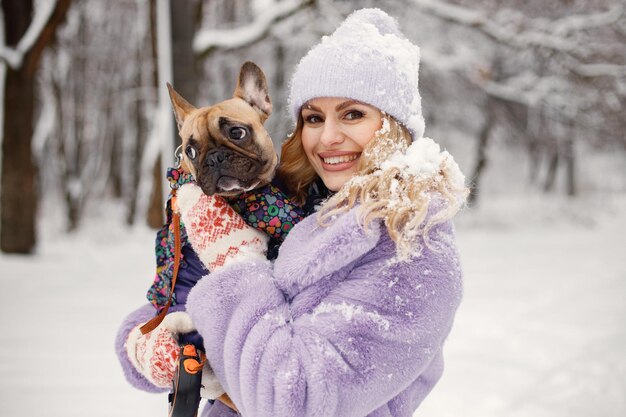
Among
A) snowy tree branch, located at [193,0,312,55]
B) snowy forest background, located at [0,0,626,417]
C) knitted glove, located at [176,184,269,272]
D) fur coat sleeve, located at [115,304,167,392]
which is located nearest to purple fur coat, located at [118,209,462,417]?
knitted glove, located at [176,184,269,272]

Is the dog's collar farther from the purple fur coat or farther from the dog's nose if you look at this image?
the purple fur coat

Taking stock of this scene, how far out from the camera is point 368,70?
189 centimetres

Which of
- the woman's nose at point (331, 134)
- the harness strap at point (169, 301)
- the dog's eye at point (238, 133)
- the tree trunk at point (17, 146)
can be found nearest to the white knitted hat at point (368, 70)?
the woman's nose at point (331, 134)

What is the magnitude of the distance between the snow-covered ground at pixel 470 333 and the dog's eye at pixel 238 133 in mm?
2791

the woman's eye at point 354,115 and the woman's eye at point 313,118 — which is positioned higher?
the woman's eye at point 354,115

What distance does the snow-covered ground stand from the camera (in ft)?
14.3

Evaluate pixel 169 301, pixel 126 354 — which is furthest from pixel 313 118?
pixel 126 354

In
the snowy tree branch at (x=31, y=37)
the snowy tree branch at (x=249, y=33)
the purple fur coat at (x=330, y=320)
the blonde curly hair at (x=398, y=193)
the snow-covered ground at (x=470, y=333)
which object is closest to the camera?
the purple fur coat at (x=330, y=320)

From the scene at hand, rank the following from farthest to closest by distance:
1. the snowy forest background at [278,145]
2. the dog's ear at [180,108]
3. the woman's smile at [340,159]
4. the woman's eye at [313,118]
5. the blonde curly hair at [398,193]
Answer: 1. the snowy forest background at [278,145]
2. the dog's ear at [180,108]
3. the woman's eye at [313,118]
4. the woman's smile at [340,159]
5. the blonde curly hair at [398,193]

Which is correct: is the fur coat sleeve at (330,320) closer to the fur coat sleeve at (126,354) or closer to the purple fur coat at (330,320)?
the purple fur coat at (330,320)

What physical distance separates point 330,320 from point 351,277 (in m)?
0.17

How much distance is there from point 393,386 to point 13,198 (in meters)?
9.51

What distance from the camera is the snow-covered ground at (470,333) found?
435 centimetres

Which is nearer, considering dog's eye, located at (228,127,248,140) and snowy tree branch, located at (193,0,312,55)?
dog's eye, located at (228,127,248,140)
